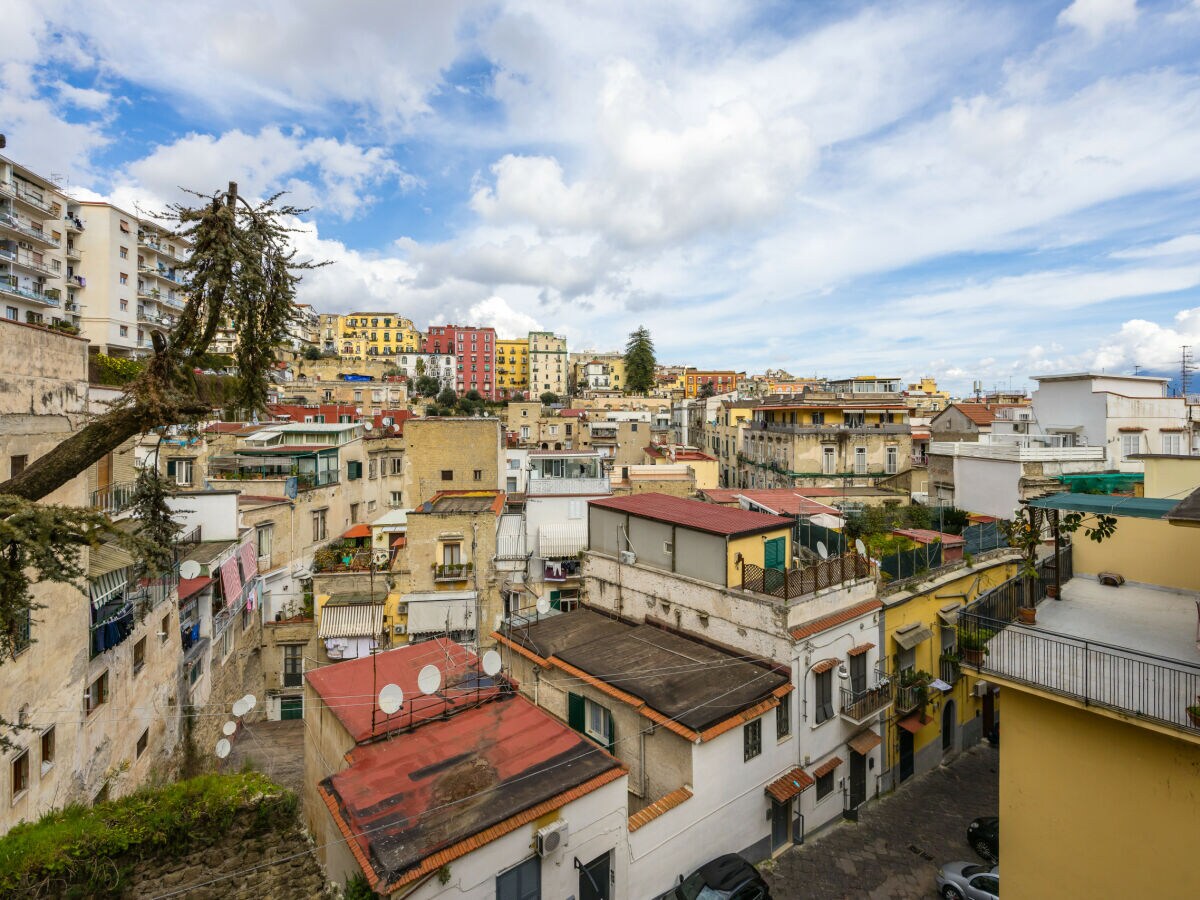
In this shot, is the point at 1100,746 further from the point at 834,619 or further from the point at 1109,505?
the point at 834,619

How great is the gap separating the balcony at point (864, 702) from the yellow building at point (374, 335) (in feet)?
359

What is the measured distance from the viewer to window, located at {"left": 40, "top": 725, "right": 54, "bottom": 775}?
917cm

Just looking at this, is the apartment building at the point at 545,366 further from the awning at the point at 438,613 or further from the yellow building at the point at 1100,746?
the yellow building at the point at 1100,746

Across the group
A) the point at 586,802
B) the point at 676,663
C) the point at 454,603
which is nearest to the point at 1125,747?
the point at 586,802

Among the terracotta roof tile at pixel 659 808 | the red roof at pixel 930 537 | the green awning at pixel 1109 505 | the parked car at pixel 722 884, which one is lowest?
the parked car at pixel 722 884

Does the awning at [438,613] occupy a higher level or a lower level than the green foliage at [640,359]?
lower

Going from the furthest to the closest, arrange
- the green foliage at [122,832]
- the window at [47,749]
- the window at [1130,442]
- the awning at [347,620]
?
1. the window at [1130,442]
2. the awning at [347,620]
3. the window at [47,749]
4. the green foliage at [122,832]

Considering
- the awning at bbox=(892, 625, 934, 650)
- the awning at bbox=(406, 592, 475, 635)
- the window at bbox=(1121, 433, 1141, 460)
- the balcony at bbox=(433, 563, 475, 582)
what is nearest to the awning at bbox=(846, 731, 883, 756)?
the awning at bbox=(892, 625, 934, 650)

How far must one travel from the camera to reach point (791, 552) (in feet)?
48.6

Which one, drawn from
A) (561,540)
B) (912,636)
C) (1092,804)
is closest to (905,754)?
(912,636)

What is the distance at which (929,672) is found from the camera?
1612cm

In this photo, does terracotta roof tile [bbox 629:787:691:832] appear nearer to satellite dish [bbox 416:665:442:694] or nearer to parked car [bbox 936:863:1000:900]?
satellite dish [bbox 416:665:442:694]

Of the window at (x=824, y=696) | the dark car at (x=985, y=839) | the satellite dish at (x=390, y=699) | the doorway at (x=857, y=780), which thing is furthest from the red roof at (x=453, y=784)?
the dark car at (x=985, y=839)

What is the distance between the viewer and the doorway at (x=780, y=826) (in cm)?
1269
